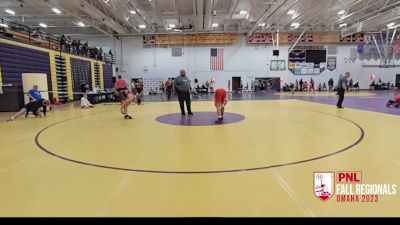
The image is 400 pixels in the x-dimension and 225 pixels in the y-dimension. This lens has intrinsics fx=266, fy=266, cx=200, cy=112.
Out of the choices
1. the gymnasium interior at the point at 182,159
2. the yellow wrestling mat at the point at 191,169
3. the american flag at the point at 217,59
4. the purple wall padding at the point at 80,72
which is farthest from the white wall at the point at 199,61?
the yellow wrestling mat at the point at 191,169

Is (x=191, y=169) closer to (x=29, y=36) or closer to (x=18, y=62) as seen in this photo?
(x=18, y=62)

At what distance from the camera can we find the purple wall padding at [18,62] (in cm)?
1137

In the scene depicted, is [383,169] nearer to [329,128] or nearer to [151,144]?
[329,128]

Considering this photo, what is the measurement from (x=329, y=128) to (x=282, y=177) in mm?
3646

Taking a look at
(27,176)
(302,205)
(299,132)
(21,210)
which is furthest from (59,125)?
(302,205)

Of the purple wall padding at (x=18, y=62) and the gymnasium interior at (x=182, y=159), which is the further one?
the purple wall padding at (x=18, y=62)

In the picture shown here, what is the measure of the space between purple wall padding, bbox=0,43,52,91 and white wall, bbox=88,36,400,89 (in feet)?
43.0

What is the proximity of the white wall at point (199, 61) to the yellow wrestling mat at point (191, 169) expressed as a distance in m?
21.7

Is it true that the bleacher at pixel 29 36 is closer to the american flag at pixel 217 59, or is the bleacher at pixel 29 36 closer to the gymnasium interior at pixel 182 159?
the gymnasium interior at pixel 182 159

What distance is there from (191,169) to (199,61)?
24.7m

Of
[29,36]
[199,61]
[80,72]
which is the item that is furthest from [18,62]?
[199,61]

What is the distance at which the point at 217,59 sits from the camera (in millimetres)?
27453

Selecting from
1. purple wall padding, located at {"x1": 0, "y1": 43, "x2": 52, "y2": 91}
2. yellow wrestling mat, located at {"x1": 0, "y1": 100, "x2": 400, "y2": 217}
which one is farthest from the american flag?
yellow wrestling mat, located at {"x1": 0, "y1": 100, "x2": 400, "y2": 217}

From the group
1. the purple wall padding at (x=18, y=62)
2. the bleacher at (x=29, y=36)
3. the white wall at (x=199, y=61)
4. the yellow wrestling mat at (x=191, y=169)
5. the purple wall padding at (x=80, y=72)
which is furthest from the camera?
the white wall at (x=199, y=61)
